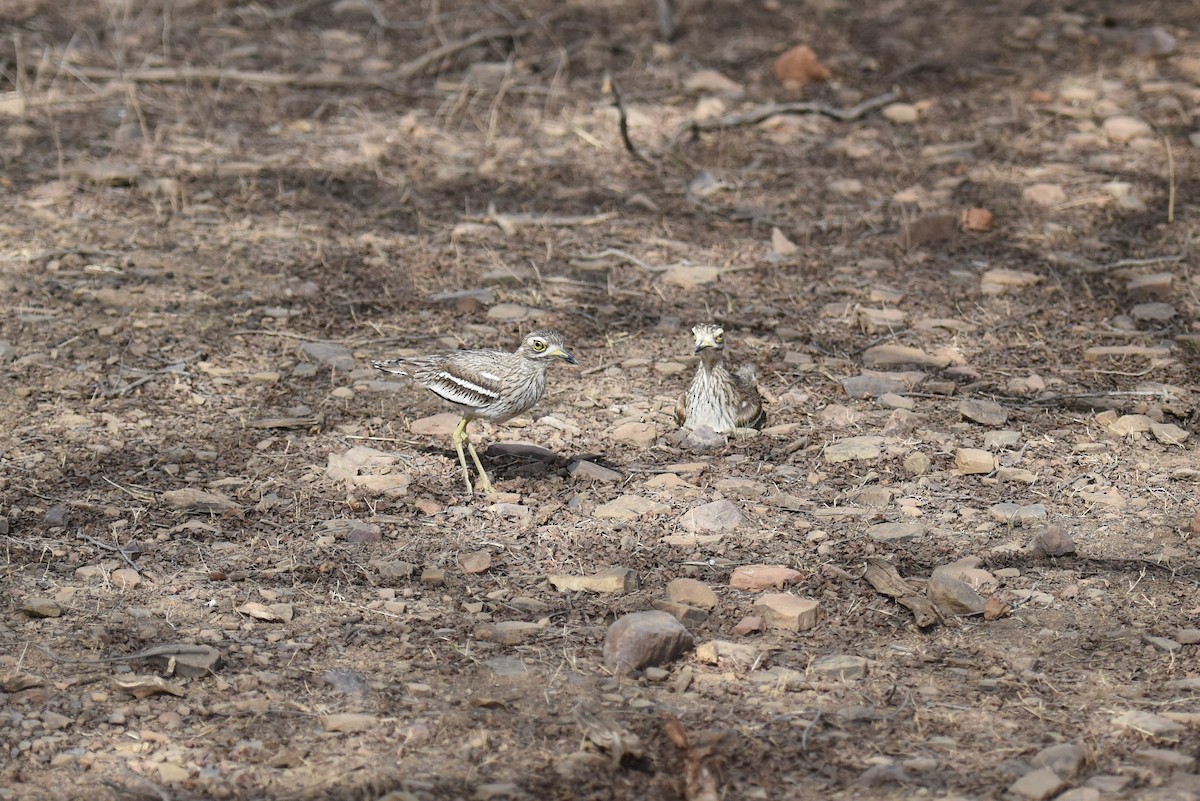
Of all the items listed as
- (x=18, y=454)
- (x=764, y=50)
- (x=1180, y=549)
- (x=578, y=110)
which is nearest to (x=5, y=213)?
(x=18, y=454)

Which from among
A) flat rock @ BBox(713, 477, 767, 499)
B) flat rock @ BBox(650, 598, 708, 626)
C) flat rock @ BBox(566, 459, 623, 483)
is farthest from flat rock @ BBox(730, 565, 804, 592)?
flat rock @ BBox(566, 459, 623, 483)

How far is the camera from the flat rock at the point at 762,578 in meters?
5.05

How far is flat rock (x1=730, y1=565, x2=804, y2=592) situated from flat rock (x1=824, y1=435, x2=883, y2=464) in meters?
1.15

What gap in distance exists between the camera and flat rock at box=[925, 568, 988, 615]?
15.9 feet

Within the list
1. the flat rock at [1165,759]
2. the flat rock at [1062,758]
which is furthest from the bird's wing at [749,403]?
the flat rock at [1165,759]

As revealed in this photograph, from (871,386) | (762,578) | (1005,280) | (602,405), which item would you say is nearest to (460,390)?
(602,405)

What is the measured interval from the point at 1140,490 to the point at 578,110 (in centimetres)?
609

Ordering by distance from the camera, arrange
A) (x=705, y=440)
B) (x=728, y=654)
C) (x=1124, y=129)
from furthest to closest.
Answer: (x=1124, y=129), (x=705, y=440), (x=728, y=654)

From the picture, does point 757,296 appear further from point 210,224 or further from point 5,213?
point 5,213

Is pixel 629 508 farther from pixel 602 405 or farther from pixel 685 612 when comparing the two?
pixel 602 405

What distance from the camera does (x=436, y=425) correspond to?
652cm

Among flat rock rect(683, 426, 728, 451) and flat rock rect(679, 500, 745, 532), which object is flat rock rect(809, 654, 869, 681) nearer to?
flat rock rect(679, 500, 745, 532)

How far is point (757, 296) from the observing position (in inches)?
318

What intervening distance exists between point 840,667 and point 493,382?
1.98 metres
